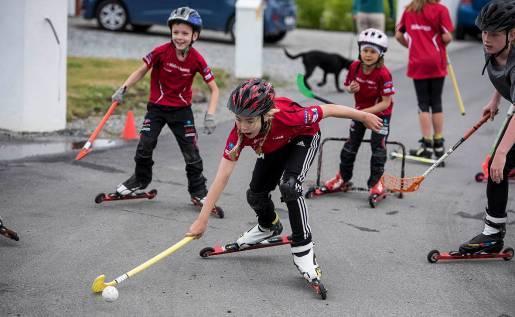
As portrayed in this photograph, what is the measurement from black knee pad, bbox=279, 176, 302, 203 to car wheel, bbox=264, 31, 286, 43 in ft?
45.9

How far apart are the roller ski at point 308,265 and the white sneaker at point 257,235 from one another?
0.64 meters

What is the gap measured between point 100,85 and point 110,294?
772 centimetres

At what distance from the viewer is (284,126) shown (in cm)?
581

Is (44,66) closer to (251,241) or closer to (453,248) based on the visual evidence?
(251,241)

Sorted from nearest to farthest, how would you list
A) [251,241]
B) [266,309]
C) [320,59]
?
[266,309] < [251,241] < [320,59]

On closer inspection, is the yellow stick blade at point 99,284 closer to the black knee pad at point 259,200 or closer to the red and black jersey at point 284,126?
the red and black jersey at point 284,126

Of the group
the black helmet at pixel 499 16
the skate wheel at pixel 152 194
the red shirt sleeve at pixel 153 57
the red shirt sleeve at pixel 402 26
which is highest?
the black helmet at pixel 499 16

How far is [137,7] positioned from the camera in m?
18.9

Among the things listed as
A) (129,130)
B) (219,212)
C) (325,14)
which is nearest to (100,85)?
(129,130)

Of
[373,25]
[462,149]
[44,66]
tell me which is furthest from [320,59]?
[44,66]

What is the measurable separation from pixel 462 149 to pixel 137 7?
9862 mm

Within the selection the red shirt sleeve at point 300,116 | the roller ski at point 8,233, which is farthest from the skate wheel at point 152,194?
the red shirt sleeve at point 300,116

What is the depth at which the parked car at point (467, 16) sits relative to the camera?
67.2 ft

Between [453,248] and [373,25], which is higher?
[373,25]
